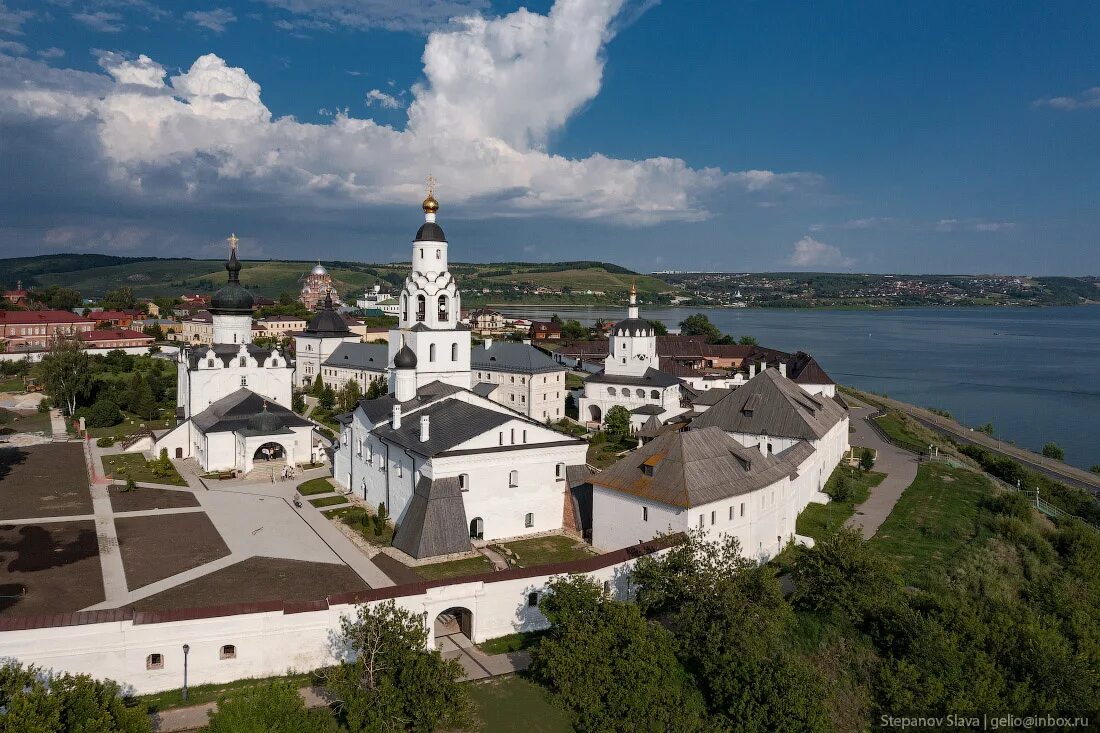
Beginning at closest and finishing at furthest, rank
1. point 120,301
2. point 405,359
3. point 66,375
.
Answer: point 405,359 < point 66,375 < point 120,301

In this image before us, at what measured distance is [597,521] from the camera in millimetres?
23531

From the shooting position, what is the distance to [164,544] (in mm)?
22594

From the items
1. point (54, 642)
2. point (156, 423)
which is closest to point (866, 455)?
point (54, 642)

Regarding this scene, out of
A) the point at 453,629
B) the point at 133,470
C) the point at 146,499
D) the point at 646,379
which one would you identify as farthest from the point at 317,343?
the point at 453,629

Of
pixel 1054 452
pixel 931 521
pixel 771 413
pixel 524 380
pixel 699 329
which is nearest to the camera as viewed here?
pixel 931 521

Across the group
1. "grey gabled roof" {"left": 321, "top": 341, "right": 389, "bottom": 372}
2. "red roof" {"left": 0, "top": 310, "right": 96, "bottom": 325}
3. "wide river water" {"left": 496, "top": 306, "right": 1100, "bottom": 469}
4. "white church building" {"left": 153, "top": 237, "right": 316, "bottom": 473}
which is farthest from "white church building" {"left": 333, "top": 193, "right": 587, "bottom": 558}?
"red roof" {"left": 0, "top": 310, "right": 96, "bottom": 325}

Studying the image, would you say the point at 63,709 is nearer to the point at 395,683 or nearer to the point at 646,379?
the point at 395,683

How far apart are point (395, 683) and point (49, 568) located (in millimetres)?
12830

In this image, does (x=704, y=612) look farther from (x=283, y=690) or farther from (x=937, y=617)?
(x=283, y=690)

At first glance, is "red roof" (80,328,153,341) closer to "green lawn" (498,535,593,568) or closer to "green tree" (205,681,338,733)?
"green lawn" (498,535,593,568)

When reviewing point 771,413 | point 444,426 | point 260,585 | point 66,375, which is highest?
point 444,426

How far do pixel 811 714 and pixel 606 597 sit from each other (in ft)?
16.5

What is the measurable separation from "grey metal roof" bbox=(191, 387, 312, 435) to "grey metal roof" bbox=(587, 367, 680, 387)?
795 inches

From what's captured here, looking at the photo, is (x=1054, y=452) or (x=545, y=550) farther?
(x=1054, y=452)
